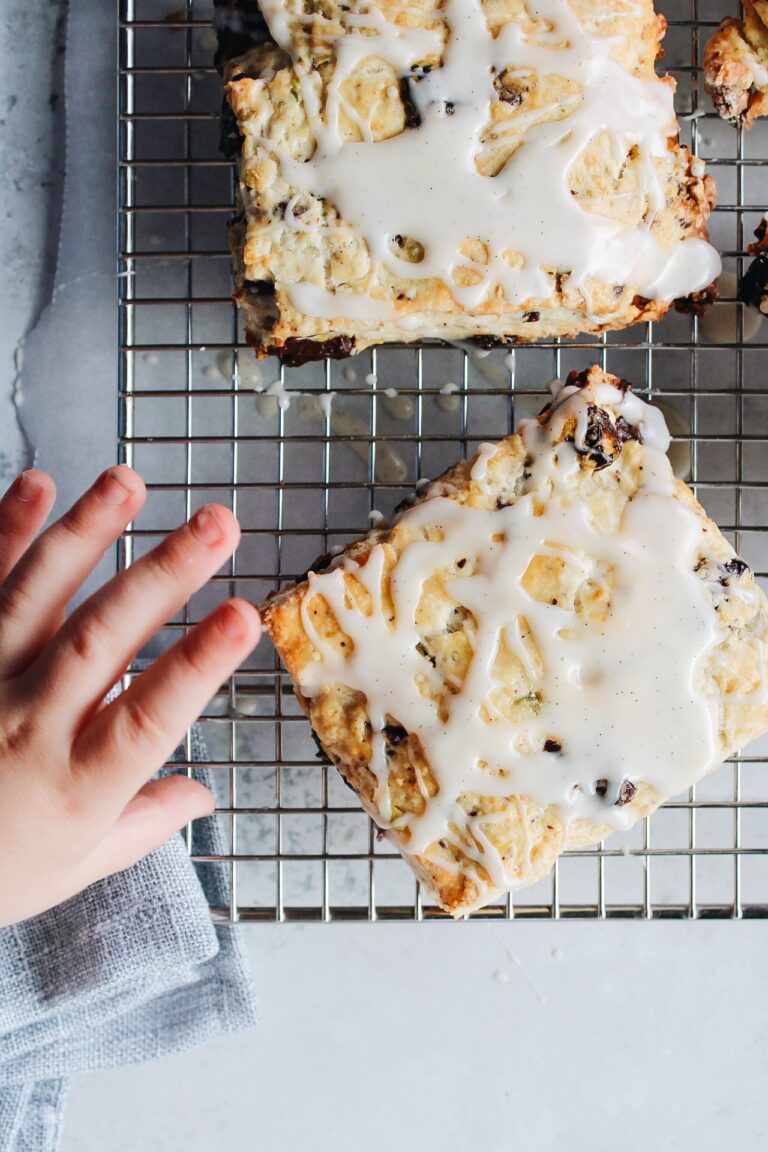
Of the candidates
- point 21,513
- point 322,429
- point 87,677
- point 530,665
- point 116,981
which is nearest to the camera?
point 87,677

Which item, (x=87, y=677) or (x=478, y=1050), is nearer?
(x=87, y=677)

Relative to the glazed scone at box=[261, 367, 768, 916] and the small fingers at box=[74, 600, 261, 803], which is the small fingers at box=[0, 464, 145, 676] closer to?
the small fingers at box=[74, 600, 261, 803]

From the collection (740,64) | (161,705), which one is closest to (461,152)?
(740,64)

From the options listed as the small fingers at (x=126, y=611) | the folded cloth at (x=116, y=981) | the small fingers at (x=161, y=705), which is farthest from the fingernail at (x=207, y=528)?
the folded cloth at (x=116, y=981)

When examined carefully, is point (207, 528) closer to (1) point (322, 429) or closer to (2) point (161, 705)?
(2) point (161, 705)

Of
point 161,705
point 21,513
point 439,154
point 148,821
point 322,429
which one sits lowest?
point 148,821

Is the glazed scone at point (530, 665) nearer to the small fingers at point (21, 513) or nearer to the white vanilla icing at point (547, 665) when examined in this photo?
the white vanilla icing at point (547, 665)

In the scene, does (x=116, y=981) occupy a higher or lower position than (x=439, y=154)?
lower
